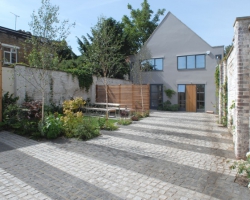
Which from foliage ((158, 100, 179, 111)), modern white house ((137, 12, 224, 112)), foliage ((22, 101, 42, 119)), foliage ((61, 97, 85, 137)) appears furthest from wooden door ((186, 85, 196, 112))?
foliage ((22, 101, 42, 119))

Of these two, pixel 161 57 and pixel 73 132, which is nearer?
pixel 73 132

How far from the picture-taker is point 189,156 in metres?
5.39

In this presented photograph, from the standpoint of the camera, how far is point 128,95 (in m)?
15.7

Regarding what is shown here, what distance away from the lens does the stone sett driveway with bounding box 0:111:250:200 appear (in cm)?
342

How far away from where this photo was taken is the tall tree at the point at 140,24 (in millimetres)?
27156

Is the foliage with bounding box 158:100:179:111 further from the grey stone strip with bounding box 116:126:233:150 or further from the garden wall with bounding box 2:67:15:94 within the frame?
the garden wall with bounding box 2:67:15:94

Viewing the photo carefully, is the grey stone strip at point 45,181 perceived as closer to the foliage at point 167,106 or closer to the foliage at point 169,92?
the foliage at point 167,106

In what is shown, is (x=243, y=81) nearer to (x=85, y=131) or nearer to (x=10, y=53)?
(x=85, y=131)

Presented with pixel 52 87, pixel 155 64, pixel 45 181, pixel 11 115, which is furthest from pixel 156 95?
pixel 45 181

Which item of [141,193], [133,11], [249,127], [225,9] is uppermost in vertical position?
[133,11]

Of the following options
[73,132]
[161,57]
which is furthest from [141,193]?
[161,57]

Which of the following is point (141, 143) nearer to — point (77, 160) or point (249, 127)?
point (77, 160)

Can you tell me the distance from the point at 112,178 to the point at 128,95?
1186 cm

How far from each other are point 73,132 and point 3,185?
3.87 meters
